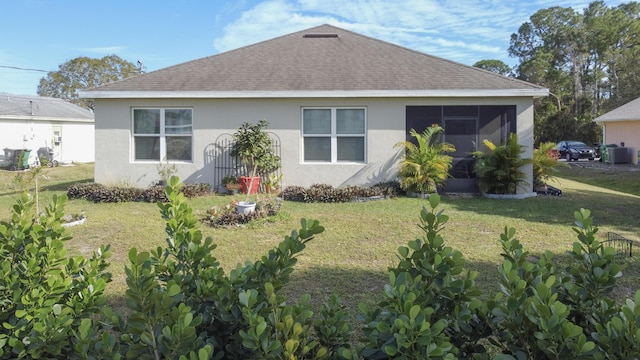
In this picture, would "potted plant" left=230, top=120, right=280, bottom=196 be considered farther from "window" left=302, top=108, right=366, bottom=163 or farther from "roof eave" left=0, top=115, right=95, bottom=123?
"roof eave" left=0, top=115, right=95, bottom=123

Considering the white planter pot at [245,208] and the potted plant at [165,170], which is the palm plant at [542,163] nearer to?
the white planter pot at [245,208]

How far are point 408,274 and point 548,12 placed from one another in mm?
66314

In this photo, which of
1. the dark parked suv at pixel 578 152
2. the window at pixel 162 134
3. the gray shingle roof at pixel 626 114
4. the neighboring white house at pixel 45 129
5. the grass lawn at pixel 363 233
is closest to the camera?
the grass lawn at pixel 363 233

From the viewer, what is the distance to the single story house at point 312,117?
12594 millimetres

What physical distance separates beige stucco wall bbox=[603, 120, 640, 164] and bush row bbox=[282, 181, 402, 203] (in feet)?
60.4

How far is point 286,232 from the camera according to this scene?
318 inches

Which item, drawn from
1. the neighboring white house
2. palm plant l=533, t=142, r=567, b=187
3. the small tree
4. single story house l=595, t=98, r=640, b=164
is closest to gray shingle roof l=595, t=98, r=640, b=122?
single story house l=595, t=98, r=640, b=164

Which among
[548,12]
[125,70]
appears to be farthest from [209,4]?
[548,12]

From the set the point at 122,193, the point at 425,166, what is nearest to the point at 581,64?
the point at 425,166

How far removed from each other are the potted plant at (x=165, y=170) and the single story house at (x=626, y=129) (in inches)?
879

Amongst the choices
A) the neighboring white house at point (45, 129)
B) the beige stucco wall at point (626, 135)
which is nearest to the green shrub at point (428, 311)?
the beige stucco wall at point (626, 135)

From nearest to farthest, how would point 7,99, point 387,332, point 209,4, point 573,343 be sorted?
point 573,343
point 387,332
point 209,4
point 7,99

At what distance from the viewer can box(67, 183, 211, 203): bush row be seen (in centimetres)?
1168

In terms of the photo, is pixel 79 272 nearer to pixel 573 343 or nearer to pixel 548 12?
pixel 573 343
